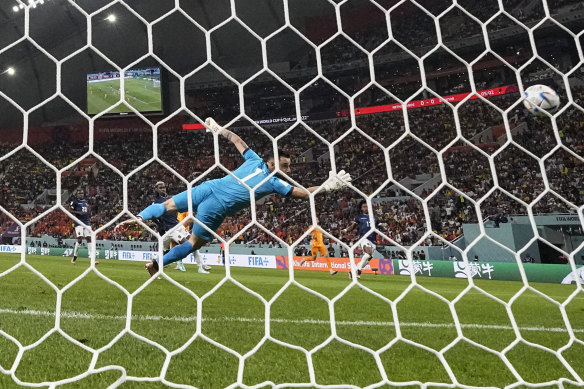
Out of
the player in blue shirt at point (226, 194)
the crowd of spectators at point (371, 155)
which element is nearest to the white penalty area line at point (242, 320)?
the player in blue shirt at point (226, 194)

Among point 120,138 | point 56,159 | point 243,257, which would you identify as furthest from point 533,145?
point 56,159

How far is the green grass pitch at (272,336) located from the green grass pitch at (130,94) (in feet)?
46.2

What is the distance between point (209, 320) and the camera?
7.63ft

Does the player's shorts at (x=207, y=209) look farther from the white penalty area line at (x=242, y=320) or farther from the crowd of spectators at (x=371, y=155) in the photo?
the crowd of spectators at (x=371, y=155)

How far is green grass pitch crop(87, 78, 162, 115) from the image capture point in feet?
53.8

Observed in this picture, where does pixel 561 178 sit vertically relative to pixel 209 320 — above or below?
above

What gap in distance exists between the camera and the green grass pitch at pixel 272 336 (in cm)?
139

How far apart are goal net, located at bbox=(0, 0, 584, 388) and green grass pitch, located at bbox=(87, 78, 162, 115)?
10 cm

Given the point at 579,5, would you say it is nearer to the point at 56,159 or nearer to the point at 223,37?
the point at 223,37

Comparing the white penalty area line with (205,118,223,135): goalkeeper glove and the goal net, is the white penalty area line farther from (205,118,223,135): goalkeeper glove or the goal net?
(205,118,223,135): goalkeeper glove

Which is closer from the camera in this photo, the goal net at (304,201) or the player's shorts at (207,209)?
the goal net at (304,201)

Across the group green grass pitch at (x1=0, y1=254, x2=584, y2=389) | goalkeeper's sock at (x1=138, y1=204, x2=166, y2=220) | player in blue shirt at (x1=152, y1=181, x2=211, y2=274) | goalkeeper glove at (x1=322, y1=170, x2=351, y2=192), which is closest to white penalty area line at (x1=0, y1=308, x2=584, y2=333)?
green grass pitch at (x1=0, y1=254, x2=584, y2=389)

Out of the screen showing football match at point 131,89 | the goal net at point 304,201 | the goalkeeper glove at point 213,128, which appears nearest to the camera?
the goal net at point 304,201

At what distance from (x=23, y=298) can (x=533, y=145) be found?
39.4 feet
